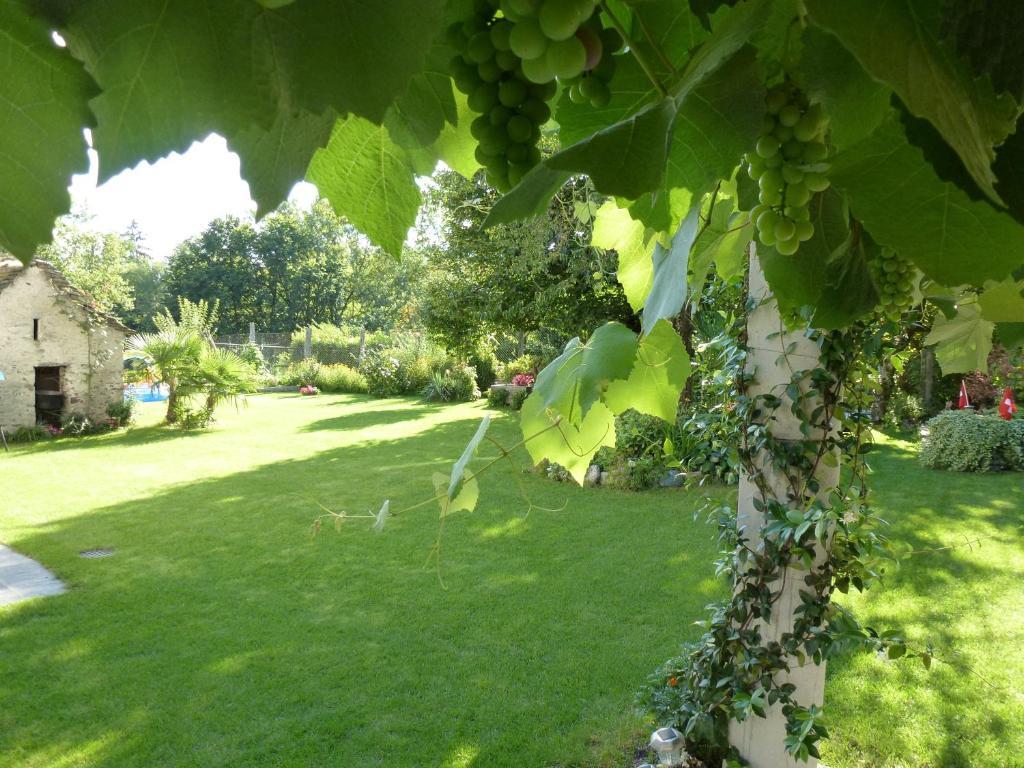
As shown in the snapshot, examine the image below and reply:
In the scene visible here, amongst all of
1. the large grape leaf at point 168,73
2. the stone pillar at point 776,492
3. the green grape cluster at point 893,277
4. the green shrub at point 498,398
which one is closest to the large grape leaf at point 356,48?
the large grape leaf at point 168,73

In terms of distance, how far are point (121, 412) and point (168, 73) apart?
14759 mm

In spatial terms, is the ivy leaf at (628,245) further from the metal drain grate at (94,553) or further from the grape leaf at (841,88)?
the metal drain grate at (94,553)

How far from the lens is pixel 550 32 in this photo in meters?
0.31

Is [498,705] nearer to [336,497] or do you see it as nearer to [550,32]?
[550,32]

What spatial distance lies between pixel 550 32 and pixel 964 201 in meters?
0.23

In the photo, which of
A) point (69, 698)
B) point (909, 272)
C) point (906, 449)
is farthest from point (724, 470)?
→ point (906, 449)

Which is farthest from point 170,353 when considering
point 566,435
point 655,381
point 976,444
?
point 655,381

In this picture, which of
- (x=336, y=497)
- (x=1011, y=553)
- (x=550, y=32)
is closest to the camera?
(x=550, y=32)

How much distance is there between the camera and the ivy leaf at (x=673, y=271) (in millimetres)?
687

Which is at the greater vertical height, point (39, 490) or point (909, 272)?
point (909, 272)

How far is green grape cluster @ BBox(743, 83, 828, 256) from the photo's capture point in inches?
16.7

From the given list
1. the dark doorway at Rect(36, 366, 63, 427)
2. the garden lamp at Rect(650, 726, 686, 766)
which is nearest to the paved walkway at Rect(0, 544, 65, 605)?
the garden lamp at Rect(650, 726, 686, 766)

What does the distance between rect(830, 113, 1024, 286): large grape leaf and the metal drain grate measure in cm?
755

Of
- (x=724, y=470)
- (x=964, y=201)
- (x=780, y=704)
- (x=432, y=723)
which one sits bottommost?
(x=432, y=723)
